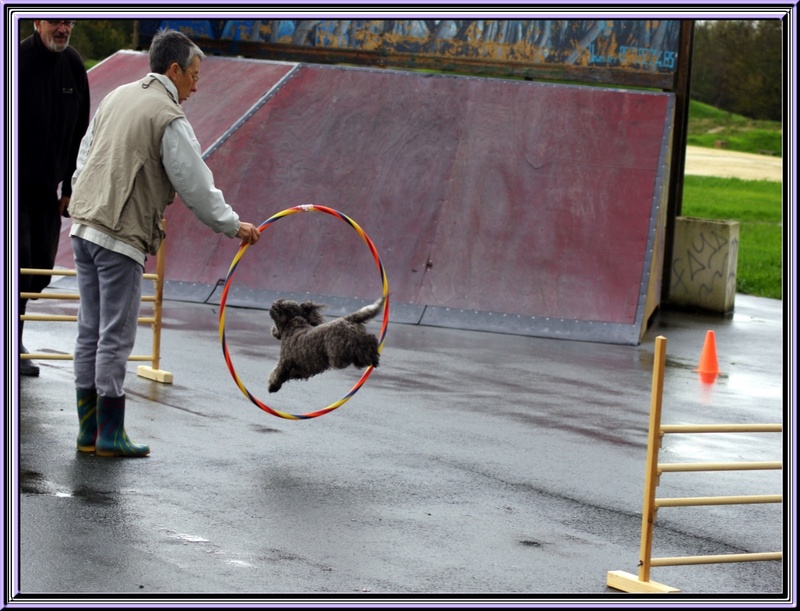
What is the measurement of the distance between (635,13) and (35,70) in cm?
491

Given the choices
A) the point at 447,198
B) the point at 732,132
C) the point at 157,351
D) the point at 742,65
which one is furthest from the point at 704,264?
the point at 732,132

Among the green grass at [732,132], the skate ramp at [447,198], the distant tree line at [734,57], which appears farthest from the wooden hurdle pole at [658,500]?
the green grass at [732,132]

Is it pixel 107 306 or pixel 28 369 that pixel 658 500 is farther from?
pixel 28 369

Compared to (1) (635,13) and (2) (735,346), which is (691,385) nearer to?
(2) (735,346)

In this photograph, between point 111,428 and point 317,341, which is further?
point 317,341

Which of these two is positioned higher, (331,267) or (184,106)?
(184,106)

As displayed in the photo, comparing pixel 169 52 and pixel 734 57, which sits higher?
pixel 734 57

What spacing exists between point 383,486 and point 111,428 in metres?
1.62

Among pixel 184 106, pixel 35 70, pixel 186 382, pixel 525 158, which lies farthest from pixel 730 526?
pixel 184 106

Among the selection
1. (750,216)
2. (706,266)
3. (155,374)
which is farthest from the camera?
(750,216)

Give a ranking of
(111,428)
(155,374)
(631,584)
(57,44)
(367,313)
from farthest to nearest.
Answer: (155,374) → (57,44) → (367,313) → (111,428) → (631,584)

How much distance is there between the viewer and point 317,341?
7574 millimetres

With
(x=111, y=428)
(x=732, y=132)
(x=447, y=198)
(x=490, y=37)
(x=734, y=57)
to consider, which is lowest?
(x=111, y=428)

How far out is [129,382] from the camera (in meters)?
9.61
